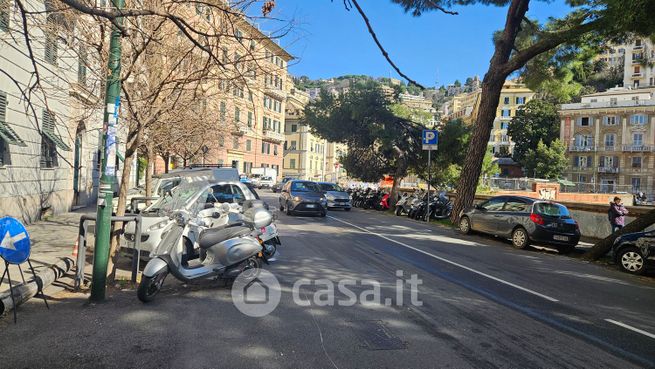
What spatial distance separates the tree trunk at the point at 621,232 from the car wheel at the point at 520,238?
160 cm

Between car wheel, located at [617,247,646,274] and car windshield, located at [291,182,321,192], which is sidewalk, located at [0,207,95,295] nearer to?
car windshield, located at [291,182,321,192]

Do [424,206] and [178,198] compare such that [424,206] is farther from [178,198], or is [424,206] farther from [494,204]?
[178,198]

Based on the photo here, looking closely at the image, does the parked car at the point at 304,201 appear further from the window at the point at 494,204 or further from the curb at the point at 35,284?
the curb at the point at 35,284

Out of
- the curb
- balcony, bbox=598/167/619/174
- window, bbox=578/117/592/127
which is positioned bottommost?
the curb

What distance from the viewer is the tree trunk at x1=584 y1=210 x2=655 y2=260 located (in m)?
11.6

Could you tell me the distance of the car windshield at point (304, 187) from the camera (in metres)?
21.5

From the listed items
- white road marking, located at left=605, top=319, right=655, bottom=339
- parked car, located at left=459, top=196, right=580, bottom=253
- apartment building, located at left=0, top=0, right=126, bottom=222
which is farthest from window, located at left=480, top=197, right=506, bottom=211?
apartment building, located at left=0, top=0, right=126, bottom=222

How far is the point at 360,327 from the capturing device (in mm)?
5180

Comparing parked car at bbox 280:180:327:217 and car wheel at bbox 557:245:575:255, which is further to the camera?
parked car at bbox 280:180:327:217

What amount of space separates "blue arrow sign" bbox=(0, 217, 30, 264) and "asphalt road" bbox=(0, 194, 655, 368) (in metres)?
0.75

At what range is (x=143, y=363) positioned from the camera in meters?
4.06

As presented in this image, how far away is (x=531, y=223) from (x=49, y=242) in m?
12.7

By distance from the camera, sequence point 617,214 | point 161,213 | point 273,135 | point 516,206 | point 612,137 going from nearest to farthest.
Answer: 1. point 161,213
2. point 617,214
3. point 516,206
4. point 273,135
5. point 612,137

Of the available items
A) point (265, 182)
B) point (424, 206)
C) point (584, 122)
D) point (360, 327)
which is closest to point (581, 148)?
point (584, 122)
